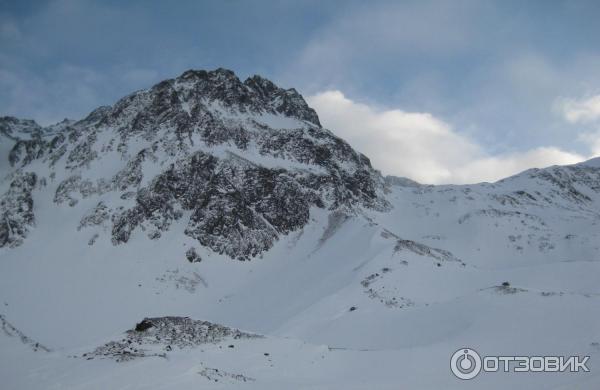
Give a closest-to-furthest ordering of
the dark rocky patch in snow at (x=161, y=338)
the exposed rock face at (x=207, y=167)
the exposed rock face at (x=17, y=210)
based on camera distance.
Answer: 1. the dark rocky patch in snow at (x=161, y=338)
2. the exposed rock face at (x=17, y=210)
3. the exposed rock face at (x=207, y=167)

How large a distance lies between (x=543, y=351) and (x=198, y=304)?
41.1 metres

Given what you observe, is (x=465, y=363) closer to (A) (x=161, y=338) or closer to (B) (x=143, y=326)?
(A) (x=161, y=338)

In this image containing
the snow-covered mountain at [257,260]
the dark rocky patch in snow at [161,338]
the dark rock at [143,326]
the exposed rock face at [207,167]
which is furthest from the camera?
the exposed rock face at [207,167]

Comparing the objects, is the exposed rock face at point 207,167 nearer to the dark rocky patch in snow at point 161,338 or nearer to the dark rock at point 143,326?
the dark rocky patch in snow at point 161,338

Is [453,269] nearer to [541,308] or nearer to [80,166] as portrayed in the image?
[541,308]

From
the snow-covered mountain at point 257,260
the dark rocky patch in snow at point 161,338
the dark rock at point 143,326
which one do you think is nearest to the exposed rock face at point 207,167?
the snow-covered mountain at point 257,260

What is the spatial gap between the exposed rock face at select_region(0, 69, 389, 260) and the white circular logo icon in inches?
1790

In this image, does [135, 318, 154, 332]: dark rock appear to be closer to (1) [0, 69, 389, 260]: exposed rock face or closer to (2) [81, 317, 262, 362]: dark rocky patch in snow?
(2) [81, 317, 262, 362]: dark rocky patch in snow

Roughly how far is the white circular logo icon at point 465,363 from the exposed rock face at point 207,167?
1790 inches

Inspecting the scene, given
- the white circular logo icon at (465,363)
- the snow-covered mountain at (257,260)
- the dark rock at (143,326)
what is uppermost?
the snow-covered mountain at (257,260)

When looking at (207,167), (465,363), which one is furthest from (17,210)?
(465,363)

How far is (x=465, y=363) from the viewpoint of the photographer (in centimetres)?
2192

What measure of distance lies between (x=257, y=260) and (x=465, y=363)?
46239mm

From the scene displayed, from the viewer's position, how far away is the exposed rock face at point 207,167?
225ft
